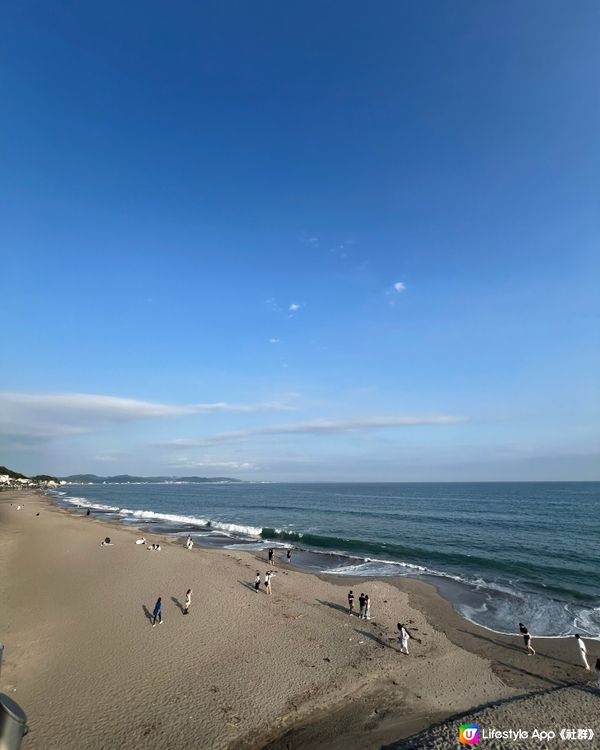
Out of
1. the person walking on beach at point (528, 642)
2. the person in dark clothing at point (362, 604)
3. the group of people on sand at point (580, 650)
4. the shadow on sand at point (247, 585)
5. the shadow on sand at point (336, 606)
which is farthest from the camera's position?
the shadow on sand at point (247, 585)

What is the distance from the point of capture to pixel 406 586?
28.3 m

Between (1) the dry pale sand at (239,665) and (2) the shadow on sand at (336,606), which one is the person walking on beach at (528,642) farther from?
(2) the shadow on sand at (336,606)

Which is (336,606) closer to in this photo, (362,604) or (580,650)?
(362,604)

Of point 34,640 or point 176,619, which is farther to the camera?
point 176,619

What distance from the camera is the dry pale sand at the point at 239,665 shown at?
12.2m

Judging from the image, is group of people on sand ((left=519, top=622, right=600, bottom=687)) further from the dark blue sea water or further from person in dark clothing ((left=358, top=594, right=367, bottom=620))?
person in dark clothing ((left=358, top=594, right=367, bottom=620))

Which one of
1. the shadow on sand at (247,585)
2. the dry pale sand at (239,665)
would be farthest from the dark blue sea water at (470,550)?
the shadow on sand at (247,585)

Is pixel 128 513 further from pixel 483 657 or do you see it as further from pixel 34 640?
pixel 483 657

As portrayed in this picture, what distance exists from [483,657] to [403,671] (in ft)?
14.3

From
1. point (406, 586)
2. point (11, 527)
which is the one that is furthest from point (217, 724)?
point (11, 527)

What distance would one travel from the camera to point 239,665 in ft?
52.2

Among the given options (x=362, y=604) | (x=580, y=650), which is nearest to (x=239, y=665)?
(x=362, y=604)

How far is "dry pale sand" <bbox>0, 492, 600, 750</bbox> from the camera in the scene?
12227mm

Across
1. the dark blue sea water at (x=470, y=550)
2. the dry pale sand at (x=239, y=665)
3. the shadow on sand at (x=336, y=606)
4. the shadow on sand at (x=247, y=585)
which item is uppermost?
the dry pale sand at (x=239, y=665)
